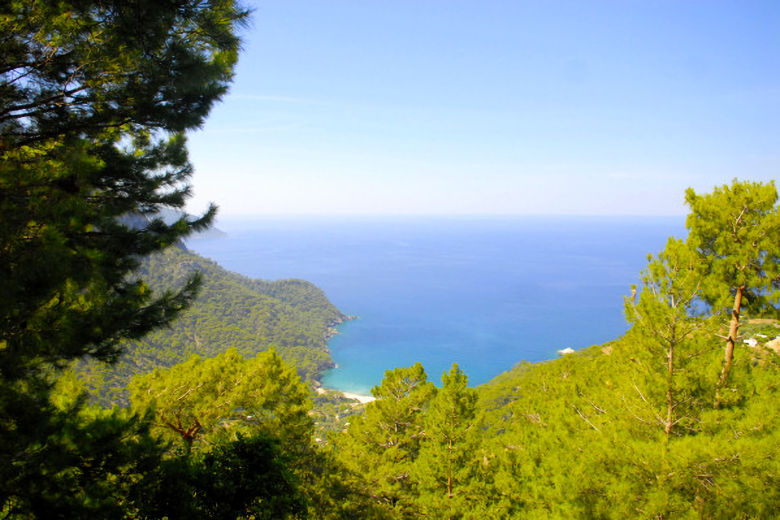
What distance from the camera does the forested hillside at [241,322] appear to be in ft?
167

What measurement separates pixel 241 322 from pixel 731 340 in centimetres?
7408

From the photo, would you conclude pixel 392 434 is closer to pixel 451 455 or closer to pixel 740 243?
pixel 451 455

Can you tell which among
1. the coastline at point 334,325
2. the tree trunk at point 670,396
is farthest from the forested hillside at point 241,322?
the tree trunk at point 670,396

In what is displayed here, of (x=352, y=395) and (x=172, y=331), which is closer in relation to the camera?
(x=172, y=331)

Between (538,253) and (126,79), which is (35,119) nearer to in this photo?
(126,79)

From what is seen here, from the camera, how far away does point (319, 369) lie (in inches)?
2315

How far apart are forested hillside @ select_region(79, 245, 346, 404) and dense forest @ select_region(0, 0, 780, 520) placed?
42.7 metres

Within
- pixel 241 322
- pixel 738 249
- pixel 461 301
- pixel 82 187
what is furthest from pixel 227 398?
pixel 461 301

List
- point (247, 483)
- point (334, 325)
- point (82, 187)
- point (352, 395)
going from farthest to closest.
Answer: point (334, 325) < point (352, 395) < point (247, 483) < point (82, 187)

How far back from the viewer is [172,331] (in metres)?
4.41

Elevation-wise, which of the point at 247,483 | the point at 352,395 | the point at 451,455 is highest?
the point at 247,483

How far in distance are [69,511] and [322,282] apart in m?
112

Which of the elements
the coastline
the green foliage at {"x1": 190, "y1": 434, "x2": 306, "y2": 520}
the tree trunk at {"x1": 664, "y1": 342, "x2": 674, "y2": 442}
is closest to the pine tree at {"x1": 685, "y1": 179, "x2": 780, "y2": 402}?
the tree trunk at {"x1": 664, "y1": 342, "x2": 674, "y2": 442}

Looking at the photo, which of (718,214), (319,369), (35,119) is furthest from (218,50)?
(319,369)
